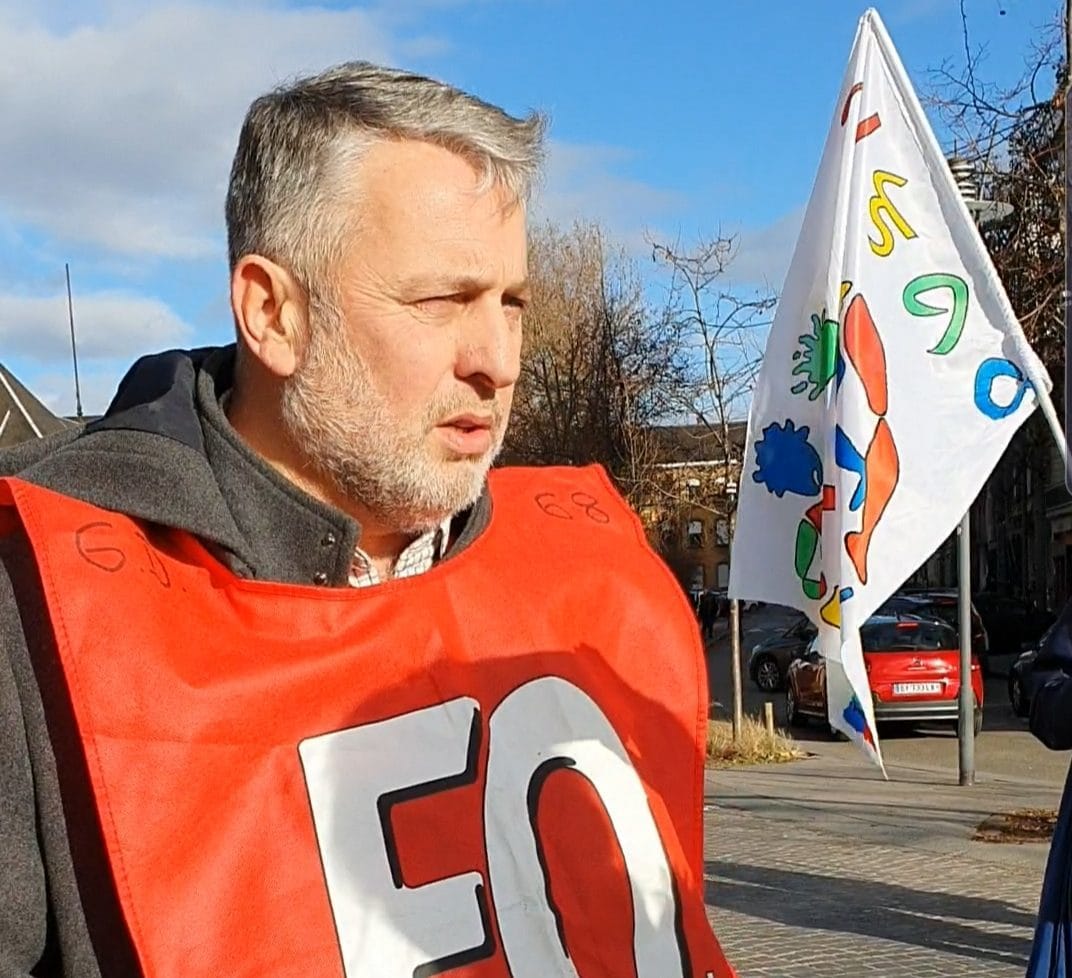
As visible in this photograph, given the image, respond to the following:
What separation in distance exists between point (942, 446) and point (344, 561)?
3.47m

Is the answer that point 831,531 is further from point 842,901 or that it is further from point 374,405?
point 842,901

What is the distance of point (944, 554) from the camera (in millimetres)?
50531

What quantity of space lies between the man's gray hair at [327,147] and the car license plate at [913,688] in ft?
51.3

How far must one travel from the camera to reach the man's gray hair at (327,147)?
66.3 inches

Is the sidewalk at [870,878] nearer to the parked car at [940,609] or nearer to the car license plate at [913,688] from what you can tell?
the car license plate at [913,688]

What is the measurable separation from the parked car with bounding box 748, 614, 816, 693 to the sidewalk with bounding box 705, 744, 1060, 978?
10.9 metres

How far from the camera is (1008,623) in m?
29.4

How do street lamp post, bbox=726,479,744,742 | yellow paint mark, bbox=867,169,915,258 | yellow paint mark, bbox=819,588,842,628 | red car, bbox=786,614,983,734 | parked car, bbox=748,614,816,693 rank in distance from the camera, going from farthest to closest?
parked car, bbox=748,614,816,693, red car, bbox=786,614,983,734, street lamp post, bbox=726,479,744,742, yellow paint mark, bbox=867,169,915,258, yellow paint mark, bbox=819,588,842,628

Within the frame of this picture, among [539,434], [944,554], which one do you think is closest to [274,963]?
[539,434]

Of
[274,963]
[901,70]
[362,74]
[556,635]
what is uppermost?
[901,70]

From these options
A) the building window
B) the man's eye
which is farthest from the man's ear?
the building window

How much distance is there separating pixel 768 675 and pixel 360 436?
78.4 ft

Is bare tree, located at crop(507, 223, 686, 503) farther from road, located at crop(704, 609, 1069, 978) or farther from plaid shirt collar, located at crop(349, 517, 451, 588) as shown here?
plaid shirt collar, located at crop(349, 517, 451, 588)

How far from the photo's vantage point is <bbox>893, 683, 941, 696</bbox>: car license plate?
16.7 metres
